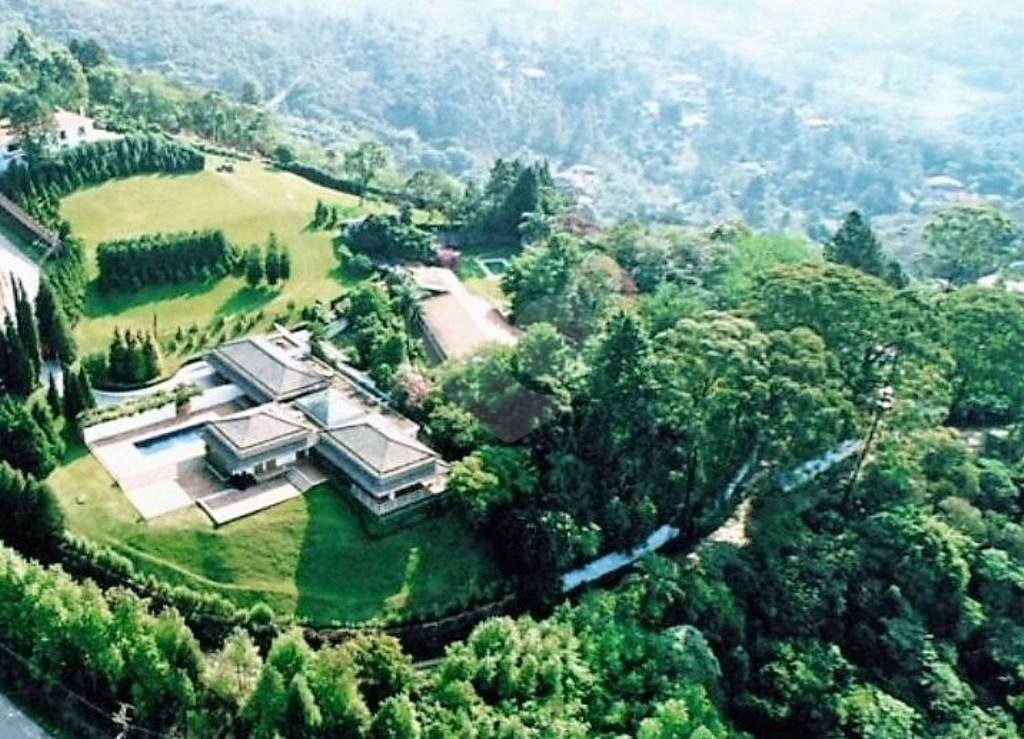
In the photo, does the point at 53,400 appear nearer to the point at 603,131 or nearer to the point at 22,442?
the point at 22,442

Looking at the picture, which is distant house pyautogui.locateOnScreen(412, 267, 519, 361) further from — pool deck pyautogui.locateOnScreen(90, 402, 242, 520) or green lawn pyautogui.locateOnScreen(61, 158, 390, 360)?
pool deck pyautogui.locateOnScreen(90, 402, 242, 520)

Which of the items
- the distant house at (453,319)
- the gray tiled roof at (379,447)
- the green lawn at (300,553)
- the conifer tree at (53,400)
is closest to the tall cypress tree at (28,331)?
the conifer tree at (53,400)

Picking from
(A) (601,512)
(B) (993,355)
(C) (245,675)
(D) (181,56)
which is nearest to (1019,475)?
(B) (993,355)

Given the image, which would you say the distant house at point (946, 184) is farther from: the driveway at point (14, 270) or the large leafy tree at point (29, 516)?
the large leafy tree at point (29, 516)

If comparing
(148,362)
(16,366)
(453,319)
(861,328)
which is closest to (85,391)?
(16,366)

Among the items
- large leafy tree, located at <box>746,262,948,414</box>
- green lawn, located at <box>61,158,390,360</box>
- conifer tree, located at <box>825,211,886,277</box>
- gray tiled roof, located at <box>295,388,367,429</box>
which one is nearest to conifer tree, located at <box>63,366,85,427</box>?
green lawn, located at <box>61,158,390,360</box>

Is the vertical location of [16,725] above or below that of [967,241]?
below

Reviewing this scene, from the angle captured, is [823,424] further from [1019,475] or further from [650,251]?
[650,251]
